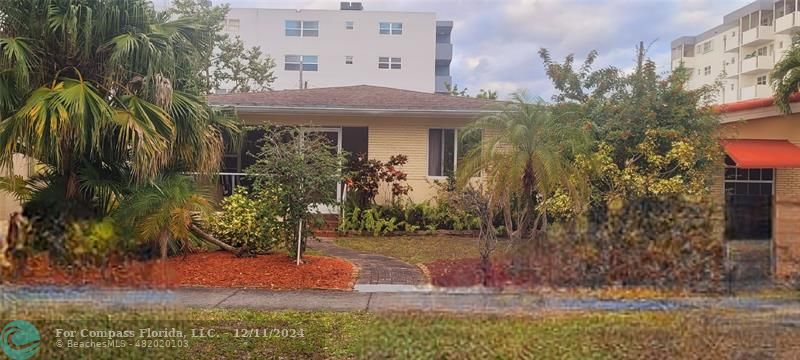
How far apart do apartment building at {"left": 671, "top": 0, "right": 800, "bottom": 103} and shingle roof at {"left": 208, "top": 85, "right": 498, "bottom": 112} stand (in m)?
33.5

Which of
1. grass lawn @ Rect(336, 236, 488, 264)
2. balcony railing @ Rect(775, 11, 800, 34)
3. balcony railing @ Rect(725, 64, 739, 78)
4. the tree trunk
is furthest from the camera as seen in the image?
balcony railing @ Rect(725, 64, 739, 78)

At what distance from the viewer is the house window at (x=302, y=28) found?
52219 millimetres

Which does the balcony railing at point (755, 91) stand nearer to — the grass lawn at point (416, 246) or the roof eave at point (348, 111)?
the roof eave at point (348, 111)

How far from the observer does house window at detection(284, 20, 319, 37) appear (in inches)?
2056

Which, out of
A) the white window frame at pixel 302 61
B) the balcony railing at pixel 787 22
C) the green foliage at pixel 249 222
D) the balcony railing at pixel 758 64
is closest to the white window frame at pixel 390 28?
the white window frame at pixel 302 61

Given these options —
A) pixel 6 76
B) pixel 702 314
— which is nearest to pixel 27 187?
pixel 6 76

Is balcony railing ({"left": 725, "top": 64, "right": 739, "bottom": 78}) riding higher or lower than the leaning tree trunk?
higher

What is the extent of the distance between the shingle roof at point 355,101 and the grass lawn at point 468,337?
8.79 m

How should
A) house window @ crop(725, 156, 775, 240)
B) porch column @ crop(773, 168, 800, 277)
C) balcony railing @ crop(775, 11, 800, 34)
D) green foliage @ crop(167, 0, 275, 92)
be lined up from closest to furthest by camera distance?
house window @ crop(725, 156, 775, 240) → porch column @ crop(773, 168, 800, 277) → green foliage @ crop(167, 0, 275, 92) → balcony railing @ crop(775, 11, 800, 34)

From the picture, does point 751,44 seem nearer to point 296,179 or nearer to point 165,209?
point 296,179

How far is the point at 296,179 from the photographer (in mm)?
9102

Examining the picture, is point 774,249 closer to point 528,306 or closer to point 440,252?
point 528,306

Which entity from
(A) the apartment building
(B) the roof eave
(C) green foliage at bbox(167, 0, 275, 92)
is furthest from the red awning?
(A) the apartment building

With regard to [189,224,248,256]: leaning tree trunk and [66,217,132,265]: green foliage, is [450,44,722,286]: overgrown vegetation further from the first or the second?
[66,217,132,265]: green foliage
